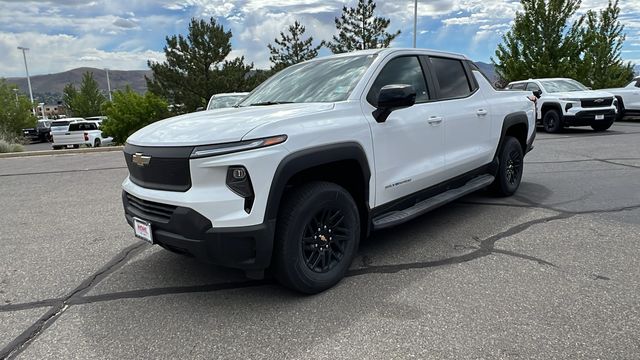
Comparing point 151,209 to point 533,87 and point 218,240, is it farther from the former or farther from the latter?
point 533,87

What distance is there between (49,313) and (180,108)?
31.2 meters

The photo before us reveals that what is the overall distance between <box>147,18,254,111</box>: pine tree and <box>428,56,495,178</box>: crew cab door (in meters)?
29.7

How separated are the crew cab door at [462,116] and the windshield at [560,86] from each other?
36.8 feet

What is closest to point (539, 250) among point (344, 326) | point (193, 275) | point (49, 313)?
point (344, 326)

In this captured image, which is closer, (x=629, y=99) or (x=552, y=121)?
(x=552, y=121)

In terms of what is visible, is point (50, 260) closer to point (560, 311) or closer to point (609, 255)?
point (560, 311)

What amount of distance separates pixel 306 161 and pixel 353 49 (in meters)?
27.3

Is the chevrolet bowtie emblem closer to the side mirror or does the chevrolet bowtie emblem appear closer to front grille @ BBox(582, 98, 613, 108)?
the side mirror

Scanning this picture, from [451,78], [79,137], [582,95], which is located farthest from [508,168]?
[79,137]

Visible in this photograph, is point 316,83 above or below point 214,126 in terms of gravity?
above

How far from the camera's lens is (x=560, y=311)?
290 cm

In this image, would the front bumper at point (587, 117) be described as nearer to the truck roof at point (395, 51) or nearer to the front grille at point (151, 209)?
the truck roof at point (395, 51)

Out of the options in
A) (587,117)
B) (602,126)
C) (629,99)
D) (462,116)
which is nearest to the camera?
(462,116)

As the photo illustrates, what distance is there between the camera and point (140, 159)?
10.3 feet
